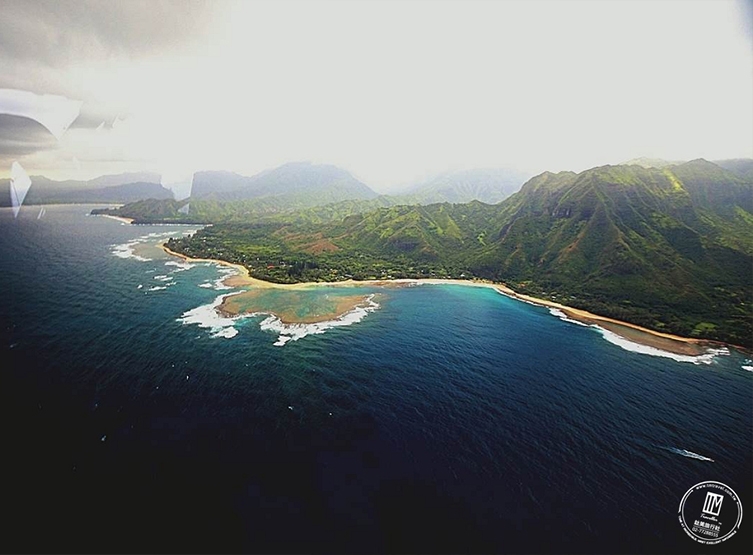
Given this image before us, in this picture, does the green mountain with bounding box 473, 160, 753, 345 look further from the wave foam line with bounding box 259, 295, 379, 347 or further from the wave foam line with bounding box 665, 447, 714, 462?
the wave foam line with bounding box 259, 295, 379, 347

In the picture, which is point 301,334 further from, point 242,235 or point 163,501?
point 242,235

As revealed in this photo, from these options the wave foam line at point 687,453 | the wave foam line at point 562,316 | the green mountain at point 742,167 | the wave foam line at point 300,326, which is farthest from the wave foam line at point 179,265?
the green mountain at point 742,167

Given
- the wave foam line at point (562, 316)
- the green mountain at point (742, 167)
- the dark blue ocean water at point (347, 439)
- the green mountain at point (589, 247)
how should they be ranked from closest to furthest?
the dark blue ocean water at point (347, 439) → the wave foam line at point (562, 316) → the green mountain at point (589, 247) → the green mountain at point (742, 167)

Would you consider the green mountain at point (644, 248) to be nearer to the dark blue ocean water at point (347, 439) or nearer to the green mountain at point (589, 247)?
the green mountain at point (589, 247)

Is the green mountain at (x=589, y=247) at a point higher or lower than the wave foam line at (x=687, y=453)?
higher

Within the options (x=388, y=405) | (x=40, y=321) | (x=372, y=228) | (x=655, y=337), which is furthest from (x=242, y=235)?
(x=655, y=337)

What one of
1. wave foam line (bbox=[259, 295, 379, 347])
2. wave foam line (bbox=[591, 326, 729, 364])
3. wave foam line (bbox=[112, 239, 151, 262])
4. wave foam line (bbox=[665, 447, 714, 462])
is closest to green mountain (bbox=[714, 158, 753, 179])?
wave foam line (bbox=[591, 326, 729, 364])

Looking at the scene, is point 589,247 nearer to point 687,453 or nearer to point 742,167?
point 687,453
